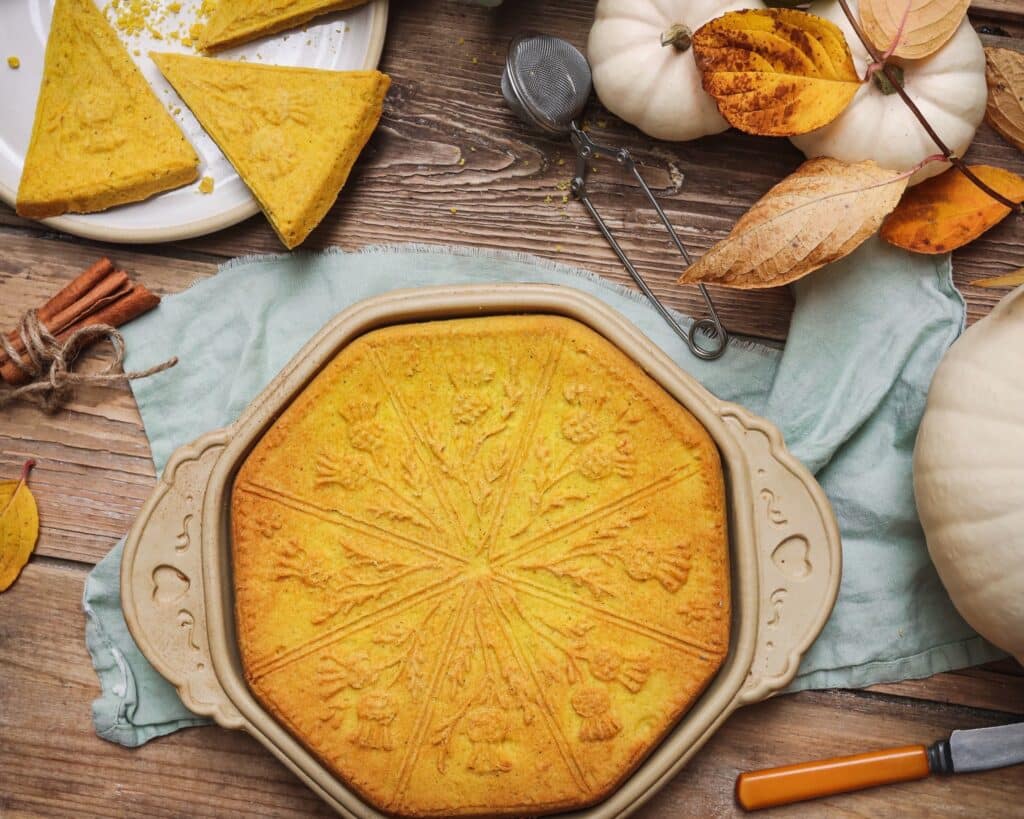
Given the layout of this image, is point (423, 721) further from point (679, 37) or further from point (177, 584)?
point (679, 37)

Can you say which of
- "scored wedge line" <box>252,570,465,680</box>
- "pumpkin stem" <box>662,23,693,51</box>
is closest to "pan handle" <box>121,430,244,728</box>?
"scored wedge line" <box>252,570,465,680</box>

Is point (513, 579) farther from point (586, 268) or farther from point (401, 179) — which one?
point (401, 179)

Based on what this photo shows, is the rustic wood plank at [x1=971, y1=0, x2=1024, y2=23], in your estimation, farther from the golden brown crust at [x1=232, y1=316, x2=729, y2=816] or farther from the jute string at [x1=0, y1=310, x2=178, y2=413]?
the jute string at [x1=0, y1=310, x2=178, y2=413]

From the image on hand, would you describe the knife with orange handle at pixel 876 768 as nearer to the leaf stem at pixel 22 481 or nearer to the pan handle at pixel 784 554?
the pan handle at pixel 784 554

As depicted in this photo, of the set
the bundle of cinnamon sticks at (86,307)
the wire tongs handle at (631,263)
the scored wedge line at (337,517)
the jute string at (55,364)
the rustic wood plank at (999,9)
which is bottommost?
the scored wedge line at (337,517)

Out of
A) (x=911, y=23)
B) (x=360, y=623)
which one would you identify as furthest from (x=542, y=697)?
(x=911, y=23)

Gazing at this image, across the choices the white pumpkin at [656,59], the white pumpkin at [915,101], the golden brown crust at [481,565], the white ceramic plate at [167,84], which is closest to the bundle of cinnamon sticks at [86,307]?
the white ceramic plate at [167,84]
